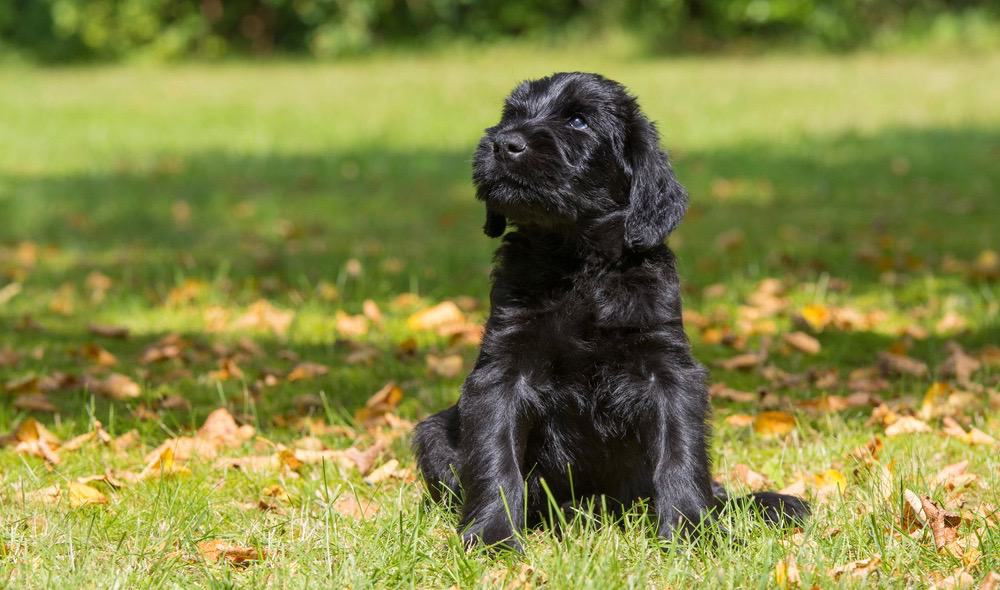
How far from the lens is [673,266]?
10.8ft

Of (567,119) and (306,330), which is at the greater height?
(567,119)

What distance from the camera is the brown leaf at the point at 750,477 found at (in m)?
3.63

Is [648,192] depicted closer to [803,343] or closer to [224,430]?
[224,430]

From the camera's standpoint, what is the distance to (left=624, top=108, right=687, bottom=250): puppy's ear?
3.21 meters

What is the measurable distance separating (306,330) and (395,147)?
7213mm

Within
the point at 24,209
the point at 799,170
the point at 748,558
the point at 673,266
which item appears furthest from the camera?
the point at 799,170

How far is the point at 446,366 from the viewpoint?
5020 mm

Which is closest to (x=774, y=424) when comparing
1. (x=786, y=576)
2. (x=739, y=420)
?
(x=739, y=420)

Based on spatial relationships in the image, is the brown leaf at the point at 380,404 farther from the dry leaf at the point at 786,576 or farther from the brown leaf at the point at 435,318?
the dry leaf at the point at 786,576

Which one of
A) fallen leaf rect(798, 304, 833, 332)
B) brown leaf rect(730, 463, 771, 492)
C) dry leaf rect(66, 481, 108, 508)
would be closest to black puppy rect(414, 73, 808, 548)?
brown leaf rect(730, 463, 771, 492)

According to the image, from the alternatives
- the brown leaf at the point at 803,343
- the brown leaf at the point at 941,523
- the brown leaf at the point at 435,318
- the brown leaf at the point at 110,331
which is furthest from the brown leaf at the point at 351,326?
the brown leaf at the point at 941,523

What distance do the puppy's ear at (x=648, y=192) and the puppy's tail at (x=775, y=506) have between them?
0.73 metres

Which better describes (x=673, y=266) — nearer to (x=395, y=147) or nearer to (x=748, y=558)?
(x=748, y=558)

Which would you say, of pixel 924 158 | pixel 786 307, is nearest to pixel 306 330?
pixel 786 307
